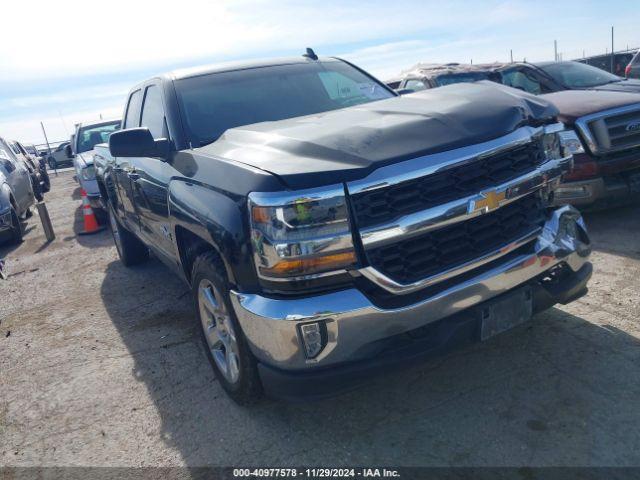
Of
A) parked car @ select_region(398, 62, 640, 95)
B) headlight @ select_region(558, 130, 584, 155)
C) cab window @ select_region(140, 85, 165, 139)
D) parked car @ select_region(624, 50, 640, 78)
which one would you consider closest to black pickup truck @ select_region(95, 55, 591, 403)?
cab window @ select_region(140, 85, 165, 139)

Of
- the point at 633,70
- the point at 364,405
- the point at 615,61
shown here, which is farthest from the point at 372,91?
the point at 615,61

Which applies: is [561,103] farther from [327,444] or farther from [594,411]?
[327,444]

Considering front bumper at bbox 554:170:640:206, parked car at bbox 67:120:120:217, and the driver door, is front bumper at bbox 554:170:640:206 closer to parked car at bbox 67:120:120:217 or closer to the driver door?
the driver door

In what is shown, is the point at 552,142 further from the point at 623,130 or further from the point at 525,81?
the point at 525,81

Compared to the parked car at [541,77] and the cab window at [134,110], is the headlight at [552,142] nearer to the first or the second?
the cab window at [134,110]

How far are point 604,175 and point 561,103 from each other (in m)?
1.00

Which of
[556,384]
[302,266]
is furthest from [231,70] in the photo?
[556,384]

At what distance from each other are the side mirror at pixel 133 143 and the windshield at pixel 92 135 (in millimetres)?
8446

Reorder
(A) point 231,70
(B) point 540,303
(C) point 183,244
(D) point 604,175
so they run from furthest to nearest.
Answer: (D) point 604,175 < (A) point 231,70 < (C) point 183,244 < (B) point 540,303

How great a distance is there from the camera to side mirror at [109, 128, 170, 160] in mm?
3398

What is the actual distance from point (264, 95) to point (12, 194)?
7.10 m

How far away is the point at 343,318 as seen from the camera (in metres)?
2.30

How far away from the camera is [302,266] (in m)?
2.33

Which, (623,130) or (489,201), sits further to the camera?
(623,130)
